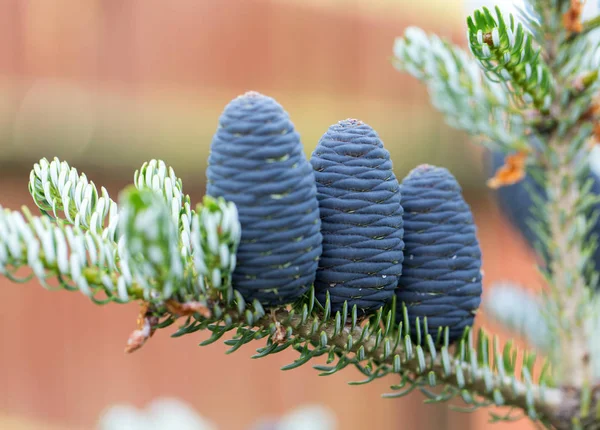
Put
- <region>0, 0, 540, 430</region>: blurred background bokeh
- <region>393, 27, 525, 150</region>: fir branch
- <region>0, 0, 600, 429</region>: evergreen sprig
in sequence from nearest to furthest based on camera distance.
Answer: <region>0, 0, 600, 429</region>: evergreen sprig, <region>393, 27, 525, 150</region>: fir branch, <region>0, 0, 540, 430</region>: blurred background bokeh

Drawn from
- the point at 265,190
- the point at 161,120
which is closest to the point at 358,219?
the point at 265,190

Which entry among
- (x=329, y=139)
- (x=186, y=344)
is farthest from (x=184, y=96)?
(x=329, y=139)

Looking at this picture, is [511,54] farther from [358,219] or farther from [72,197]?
[72,197]

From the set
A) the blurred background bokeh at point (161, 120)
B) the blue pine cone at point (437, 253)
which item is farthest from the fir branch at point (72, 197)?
the blurred background bokeh at point (161, 120)

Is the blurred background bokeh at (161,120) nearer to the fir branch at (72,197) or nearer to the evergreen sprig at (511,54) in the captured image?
the evergreen sprig at (511,54)

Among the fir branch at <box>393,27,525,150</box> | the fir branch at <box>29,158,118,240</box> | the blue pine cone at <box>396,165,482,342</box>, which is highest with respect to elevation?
the fir branch at <box>393,27,525,150</box>

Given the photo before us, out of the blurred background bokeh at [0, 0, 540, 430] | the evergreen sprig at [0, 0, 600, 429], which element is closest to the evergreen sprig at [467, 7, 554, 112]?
the evergreen sprig at [0, 0, 600, 429]

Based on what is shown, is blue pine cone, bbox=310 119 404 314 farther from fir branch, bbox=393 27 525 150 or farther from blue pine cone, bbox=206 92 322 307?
fir branch, bbox=393 27 525 150
